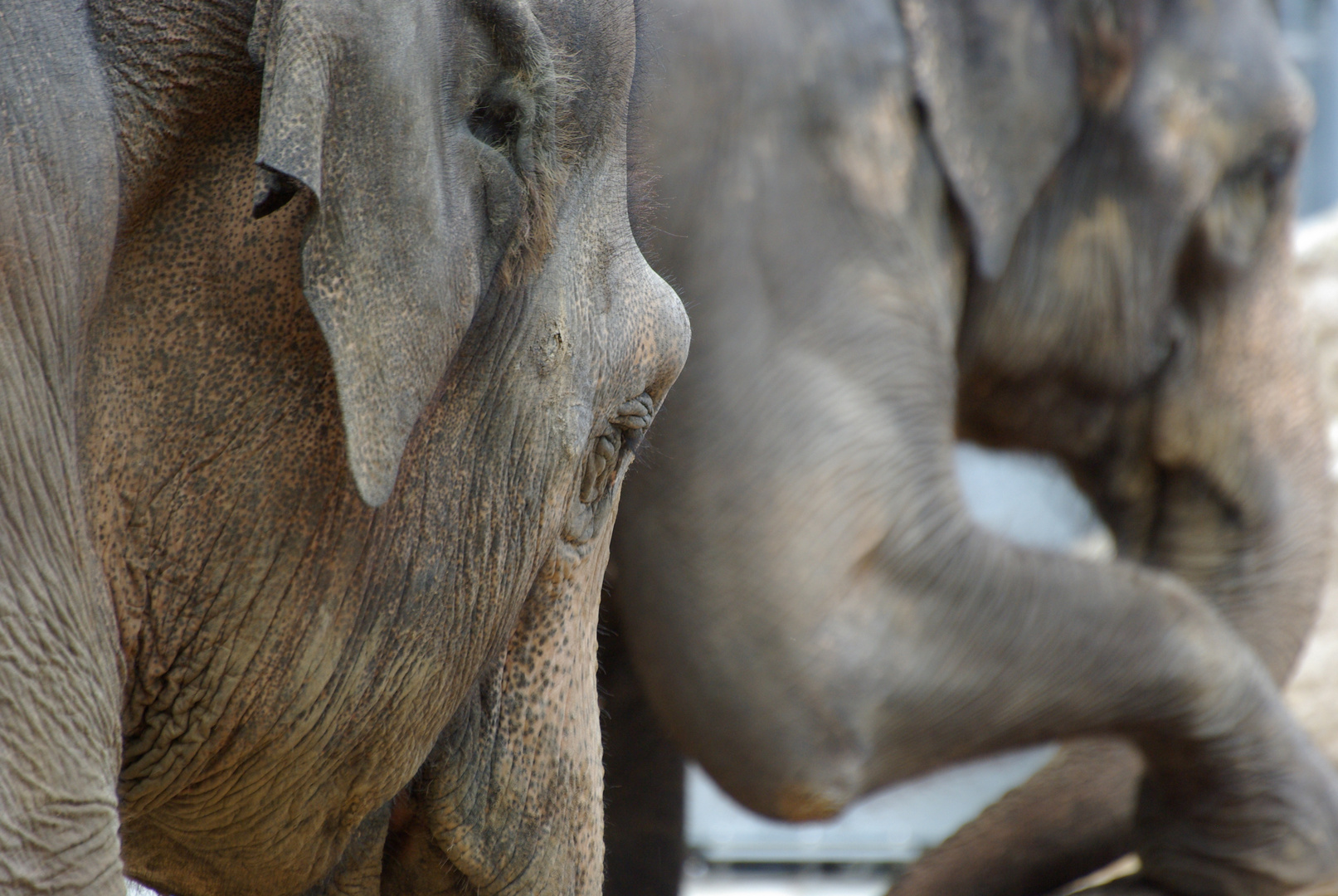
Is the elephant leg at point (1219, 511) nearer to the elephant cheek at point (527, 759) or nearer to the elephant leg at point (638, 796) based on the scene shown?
the elephant leg at point (638, 796)

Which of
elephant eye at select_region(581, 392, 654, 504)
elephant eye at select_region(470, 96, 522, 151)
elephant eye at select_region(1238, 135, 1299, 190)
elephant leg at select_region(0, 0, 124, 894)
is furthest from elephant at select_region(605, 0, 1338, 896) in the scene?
elephant leg at select_region(0, 0, 124, 894)

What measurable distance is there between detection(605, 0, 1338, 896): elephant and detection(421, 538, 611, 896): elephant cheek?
2.59ft

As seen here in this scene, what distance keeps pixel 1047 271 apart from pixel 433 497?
5.16ft

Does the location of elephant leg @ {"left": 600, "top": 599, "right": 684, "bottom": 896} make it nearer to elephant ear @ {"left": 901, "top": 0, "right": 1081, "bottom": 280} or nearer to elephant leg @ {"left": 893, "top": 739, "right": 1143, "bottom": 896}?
elephant leg @ {"left": 893, "top": 739, "right": 1143, "bottom": 896}

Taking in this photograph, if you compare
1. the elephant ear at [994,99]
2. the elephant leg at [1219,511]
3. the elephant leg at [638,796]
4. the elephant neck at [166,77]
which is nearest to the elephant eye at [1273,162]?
the elephant leg at [1219,511]

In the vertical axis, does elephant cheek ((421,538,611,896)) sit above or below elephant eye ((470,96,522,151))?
below

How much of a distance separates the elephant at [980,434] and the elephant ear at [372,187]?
3.13ft

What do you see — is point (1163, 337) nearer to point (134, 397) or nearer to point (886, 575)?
point (886, 575)

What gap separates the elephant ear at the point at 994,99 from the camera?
2.14 m

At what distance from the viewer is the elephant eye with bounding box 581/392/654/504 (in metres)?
0.99

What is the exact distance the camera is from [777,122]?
2.00 metres

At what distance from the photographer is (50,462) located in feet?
2.40

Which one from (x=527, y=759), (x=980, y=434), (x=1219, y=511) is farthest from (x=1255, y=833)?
(x=527, y=759)

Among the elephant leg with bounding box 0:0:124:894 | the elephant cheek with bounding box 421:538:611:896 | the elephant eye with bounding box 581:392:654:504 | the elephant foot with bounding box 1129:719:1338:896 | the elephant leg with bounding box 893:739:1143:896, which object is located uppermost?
the elephant leg with bounding box 0:0:124:894
